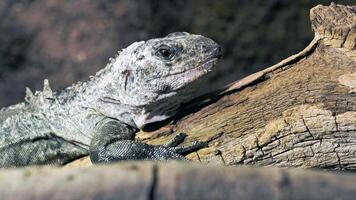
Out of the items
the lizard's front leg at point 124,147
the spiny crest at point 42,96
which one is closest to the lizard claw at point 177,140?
the lizard's front leg at point 124,147

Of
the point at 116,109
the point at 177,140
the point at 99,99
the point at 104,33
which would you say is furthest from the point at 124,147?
the point at 104,33

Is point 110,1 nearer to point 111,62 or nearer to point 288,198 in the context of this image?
point 111,62

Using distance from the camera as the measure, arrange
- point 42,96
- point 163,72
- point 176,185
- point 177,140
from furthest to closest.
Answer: point 42,96
point 163,72
point 177,140
point 176,185

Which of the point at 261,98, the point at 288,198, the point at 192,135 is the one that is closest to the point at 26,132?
the point at 192,135

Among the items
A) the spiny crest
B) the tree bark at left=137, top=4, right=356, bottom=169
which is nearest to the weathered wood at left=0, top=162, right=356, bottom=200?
the tree bark at left=137, top=4, right=356, bottom=169

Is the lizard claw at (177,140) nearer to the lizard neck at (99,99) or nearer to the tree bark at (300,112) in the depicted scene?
the tree bark at (300,112)

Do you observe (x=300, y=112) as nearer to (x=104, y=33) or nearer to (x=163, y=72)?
(x=163, y=72)
